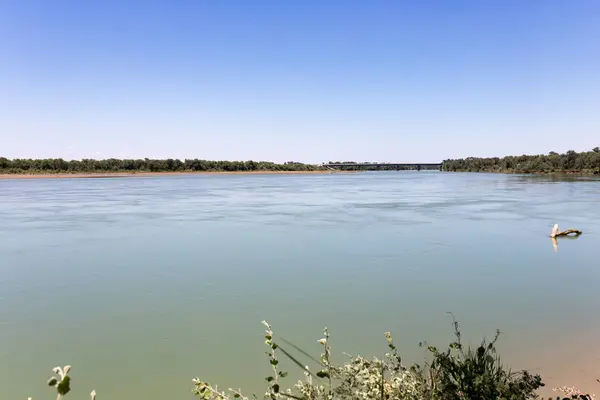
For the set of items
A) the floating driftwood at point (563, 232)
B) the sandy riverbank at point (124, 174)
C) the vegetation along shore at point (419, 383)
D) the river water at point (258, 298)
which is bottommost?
the sandy riverbank at point (124, 174)

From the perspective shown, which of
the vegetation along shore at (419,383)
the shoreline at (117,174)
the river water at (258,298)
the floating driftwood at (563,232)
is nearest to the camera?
the vegetation along shore at (419,383)

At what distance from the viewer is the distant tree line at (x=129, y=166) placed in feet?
265

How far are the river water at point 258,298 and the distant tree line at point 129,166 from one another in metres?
74.4

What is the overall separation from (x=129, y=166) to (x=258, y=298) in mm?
95276

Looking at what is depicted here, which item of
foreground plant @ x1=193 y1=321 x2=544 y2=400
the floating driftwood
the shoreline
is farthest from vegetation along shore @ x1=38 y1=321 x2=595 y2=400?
the shoreline

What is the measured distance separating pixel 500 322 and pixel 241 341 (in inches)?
163

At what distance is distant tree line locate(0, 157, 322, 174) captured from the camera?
80.8 m

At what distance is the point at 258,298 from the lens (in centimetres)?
845

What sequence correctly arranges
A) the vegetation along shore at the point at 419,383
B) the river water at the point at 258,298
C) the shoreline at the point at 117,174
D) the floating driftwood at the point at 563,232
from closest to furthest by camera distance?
the vegetation along shore at the point at 419,383 < the river water at the point at 258,298 < the floating driftwood at the point at 563,232 < the shoreline at the point at 117,174

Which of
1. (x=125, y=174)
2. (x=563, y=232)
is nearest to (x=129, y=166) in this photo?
(x=125, y=174)

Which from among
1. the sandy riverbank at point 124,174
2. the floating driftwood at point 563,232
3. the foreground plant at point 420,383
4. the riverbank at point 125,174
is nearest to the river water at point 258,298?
the floating driftwood at point 563,232

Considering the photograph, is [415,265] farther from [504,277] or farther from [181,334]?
[181,334]

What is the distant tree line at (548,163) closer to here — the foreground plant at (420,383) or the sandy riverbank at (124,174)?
the sandy riverbank at (124,174)

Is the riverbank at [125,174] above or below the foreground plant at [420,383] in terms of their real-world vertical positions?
below
